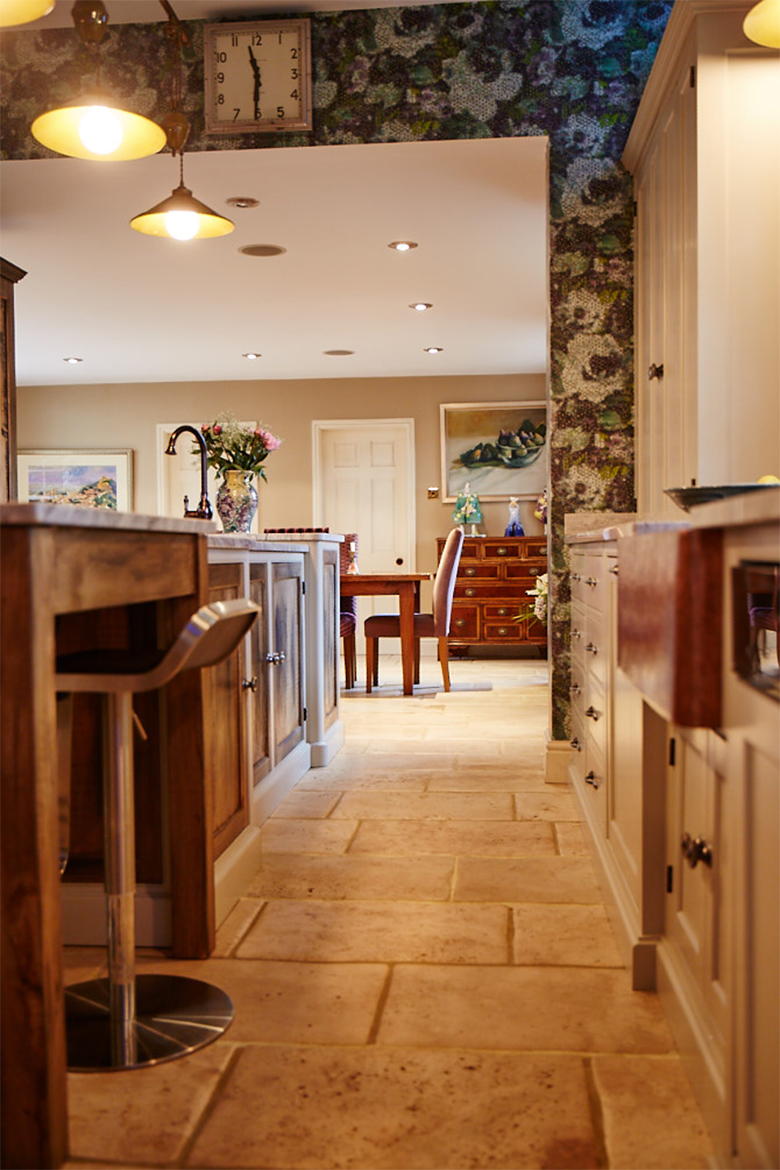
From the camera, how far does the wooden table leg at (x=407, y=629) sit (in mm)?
5754

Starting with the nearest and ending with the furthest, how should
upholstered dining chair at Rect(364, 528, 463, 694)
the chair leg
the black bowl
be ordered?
1. the black bowl
2. upholstered dining chair at Rect(364, 528, 463, 694)
3. the chair leg

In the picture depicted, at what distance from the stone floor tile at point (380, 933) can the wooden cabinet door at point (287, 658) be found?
1012mm

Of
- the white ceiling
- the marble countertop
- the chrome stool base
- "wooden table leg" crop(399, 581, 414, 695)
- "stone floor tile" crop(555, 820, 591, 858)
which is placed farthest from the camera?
"wooden table leg" crop(399, 581, 414, 695)

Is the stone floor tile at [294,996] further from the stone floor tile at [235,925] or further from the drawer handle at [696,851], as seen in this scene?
the drawer handle at [696,851]

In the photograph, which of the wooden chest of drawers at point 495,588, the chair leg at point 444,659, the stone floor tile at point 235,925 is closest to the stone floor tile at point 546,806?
the stone floor tile at point 235,925

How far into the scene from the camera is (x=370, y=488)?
8.84 meters

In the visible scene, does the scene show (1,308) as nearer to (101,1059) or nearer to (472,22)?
(472,22)

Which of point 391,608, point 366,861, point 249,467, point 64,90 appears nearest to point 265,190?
point 64,90

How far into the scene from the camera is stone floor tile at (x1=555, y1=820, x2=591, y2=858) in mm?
2773

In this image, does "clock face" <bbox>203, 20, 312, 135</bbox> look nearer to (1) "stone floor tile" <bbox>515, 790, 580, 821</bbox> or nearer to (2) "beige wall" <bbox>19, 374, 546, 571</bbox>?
(1) "stone floor tile" <bbox>515, 790, 580, 821</bbox>

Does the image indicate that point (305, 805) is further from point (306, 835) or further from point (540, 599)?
point (540, 599)

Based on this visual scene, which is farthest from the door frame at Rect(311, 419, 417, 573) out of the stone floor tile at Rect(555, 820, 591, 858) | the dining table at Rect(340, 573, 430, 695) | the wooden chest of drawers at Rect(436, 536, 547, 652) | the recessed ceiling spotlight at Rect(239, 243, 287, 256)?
the stone floor tile at Rect(555, 820, 591, 858)

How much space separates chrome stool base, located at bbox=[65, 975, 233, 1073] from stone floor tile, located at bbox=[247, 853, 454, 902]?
0.58 meters

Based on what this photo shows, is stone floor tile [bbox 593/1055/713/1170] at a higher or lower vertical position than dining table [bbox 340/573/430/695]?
lower
